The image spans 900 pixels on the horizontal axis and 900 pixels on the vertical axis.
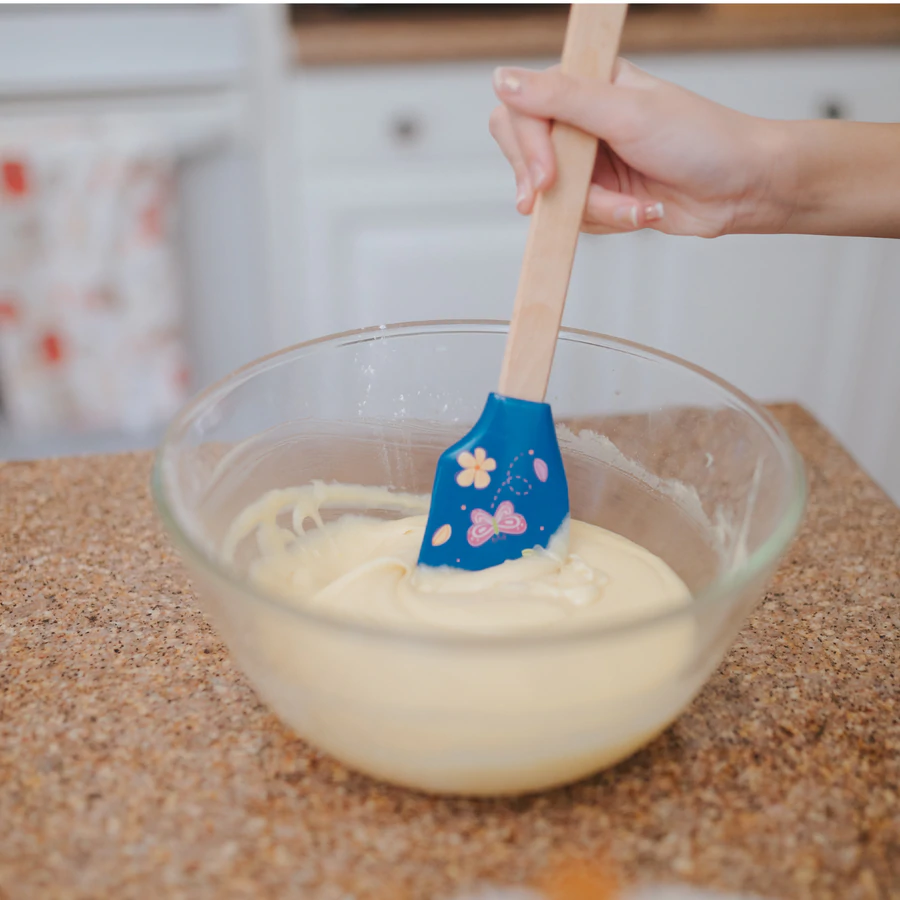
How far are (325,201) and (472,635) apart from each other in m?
1.48

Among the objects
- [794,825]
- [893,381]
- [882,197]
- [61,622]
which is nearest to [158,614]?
[61,622]

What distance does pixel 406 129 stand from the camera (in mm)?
1906

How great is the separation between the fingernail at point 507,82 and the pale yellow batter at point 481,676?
0.37 m

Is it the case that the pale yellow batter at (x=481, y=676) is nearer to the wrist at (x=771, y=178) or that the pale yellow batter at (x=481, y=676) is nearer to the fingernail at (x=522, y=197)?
→ the fingernail at (x=522, y=197)

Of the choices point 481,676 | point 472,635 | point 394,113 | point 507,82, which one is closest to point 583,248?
point 394,113

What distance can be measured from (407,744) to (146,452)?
610 millimetres

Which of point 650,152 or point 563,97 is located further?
point 650,152

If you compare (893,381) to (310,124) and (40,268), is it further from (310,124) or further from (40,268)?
(40,268)

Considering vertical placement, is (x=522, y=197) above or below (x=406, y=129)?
above

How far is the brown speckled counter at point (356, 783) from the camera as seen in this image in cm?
54

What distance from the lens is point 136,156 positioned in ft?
6.10

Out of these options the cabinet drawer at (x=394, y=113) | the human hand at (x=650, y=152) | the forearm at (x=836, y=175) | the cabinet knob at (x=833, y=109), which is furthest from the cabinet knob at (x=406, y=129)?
the forearm at (x=836, y=175)

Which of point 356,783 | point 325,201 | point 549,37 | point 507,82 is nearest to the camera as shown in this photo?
point 356,783

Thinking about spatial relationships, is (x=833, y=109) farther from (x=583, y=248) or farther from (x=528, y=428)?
(x=528, y=428)
